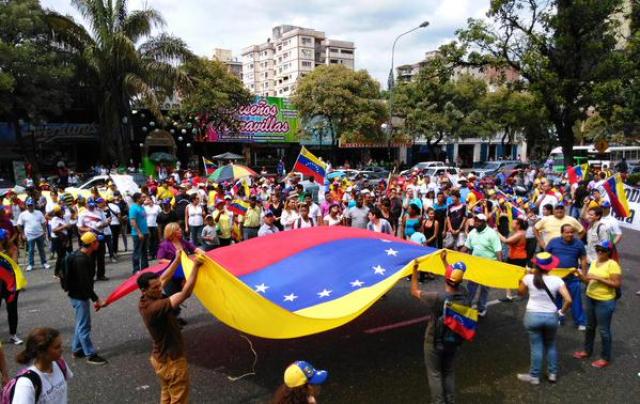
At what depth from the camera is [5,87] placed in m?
20.6

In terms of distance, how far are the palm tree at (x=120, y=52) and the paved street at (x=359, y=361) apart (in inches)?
729

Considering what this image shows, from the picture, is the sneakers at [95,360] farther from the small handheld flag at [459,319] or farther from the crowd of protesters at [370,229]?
the small handheld flag at [459,319]

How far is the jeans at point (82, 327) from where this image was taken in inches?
227

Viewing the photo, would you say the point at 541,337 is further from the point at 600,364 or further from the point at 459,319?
the point at 459,319

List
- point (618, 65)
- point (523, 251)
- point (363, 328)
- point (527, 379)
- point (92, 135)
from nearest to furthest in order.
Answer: point (527, 379) < point (363, 328) < point (523, 251) < point (618, 65) < point (92, 135)

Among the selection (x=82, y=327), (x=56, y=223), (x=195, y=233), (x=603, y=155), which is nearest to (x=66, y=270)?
(x=82, y=327)

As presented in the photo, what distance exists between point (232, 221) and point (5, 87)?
52.9 ft

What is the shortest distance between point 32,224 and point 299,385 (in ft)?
32.4

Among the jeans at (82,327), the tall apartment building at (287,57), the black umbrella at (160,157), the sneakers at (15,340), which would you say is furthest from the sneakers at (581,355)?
the tall apartment building at (287,57)

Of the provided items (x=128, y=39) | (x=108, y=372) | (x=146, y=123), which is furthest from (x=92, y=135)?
(x=108, y=372)

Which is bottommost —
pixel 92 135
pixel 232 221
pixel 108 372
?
pixel 108 372

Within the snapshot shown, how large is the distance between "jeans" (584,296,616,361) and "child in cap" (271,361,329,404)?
417 cm

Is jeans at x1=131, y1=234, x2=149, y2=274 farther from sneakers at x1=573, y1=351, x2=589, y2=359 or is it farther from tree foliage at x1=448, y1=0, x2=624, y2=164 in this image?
tree foliage at x1=448, y1=0, x2=624, y2=164

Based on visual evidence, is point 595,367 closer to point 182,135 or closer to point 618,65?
point 618,65
